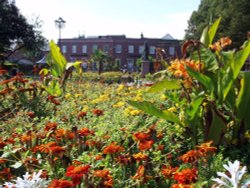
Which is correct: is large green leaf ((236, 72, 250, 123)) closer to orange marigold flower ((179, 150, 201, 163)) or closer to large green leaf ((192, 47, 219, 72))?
large green leaf ((192, 47, 219, 72))

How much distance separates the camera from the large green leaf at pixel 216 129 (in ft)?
8.66

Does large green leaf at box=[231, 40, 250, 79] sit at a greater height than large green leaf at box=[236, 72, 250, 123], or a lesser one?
greater

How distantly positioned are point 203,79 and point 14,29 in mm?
28892

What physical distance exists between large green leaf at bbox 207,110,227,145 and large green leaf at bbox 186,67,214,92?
19cm

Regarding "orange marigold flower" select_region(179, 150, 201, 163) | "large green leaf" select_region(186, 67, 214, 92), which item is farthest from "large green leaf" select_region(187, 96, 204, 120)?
"orange marigold flower" select_region(179, 150, 201, 163)

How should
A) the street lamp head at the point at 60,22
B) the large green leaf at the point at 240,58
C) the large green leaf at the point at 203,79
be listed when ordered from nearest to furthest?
the large green leaf at the point at 203,79
the large green leaf at the point at 240,58
the street lamp head at the point at 60,22

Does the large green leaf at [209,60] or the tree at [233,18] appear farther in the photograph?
the tree at [233,18]

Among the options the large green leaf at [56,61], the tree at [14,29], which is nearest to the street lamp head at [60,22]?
the tree at [14,29]

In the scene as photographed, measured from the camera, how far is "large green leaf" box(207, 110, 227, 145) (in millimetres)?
2641

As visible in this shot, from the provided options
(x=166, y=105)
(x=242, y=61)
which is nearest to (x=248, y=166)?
(x=242, y=61)

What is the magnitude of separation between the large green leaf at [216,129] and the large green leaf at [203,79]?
0.19 meters

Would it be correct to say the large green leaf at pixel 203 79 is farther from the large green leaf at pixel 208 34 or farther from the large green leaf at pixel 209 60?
the large green leaf at pixel 208 34

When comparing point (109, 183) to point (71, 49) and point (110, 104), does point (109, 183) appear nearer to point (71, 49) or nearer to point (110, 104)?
point (110, 104)

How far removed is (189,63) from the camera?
273 centimetres
